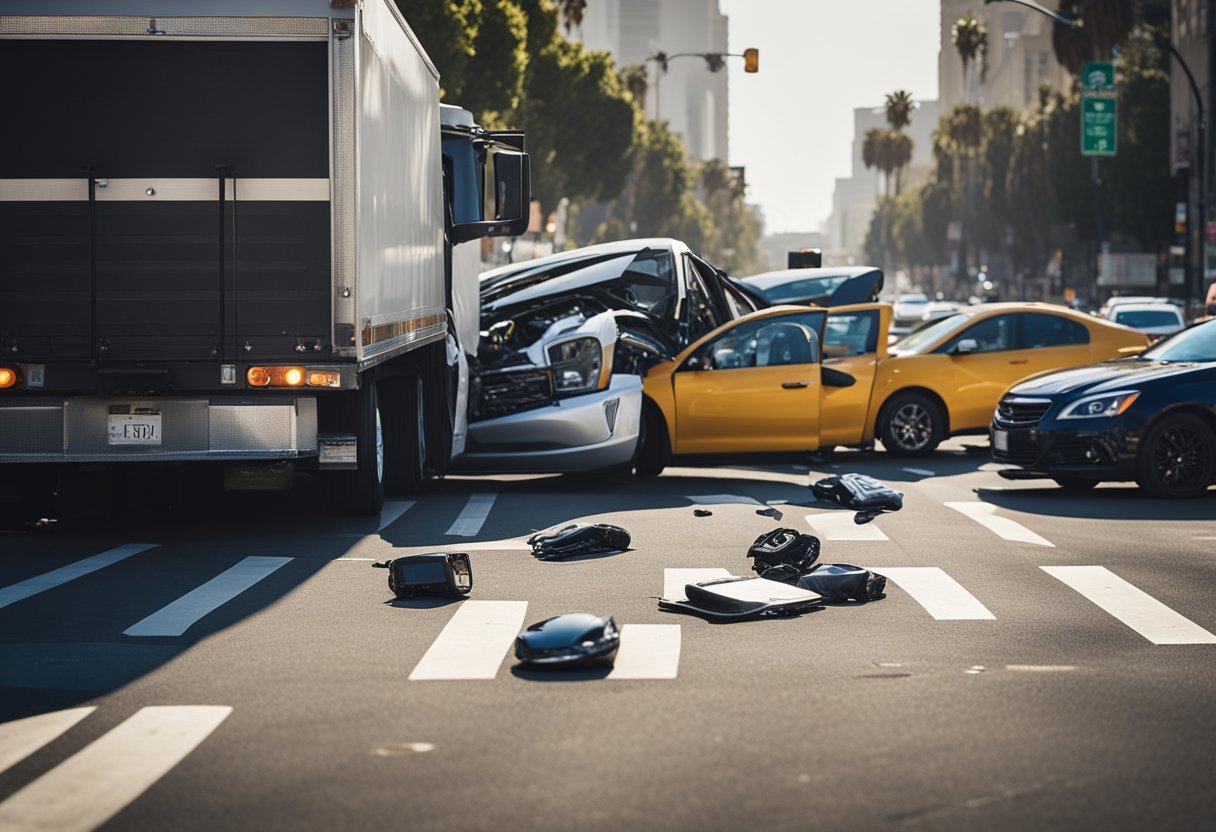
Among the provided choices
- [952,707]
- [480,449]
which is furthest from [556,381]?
[952,707]

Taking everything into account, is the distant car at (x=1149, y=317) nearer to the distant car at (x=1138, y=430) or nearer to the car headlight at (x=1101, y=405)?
the distant car at (x=1138, y=430)

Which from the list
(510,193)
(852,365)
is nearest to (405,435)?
(510,193)

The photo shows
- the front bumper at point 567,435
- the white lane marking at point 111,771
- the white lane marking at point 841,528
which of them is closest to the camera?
the white lane marking at point 111,771

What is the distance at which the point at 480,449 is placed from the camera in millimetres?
16766

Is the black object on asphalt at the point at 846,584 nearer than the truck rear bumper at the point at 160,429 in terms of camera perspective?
Yes

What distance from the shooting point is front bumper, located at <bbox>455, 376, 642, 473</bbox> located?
53.9 feet

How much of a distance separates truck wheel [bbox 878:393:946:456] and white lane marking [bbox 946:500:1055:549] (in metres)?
4.60

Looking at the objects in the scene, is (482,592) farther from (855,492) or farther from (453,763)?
(855,492)

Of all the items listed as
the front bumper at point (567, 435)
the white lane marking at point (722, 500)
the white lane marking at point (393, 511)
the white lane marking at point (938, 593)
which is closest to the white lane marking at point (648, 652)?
the white lane marking at point (938, 593)

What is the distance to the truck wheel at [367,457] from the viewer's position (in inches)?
504

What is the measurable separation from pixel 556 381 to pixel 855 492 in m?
3.11

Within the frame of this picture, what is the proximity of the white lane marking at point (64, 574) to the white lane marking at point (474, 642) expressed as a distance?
236cm

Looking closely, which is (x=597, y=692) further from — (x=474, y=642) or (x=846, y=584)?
(x=846, y=584)

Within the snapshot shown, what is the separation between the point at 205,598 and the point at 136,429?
90.3 inches
